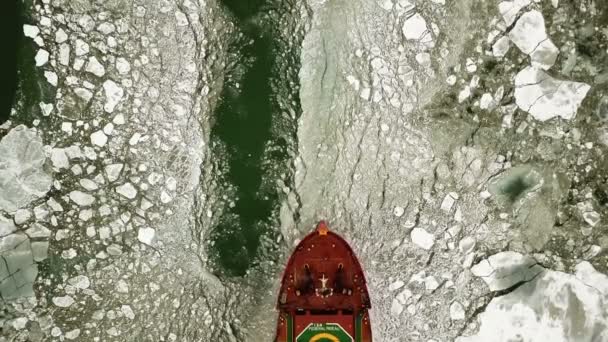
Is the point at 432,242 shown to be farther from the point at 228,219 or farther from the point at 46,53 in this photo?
the point at 46,53

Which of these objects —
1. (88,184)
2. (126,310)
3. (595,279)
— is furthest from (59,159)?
(595,279)

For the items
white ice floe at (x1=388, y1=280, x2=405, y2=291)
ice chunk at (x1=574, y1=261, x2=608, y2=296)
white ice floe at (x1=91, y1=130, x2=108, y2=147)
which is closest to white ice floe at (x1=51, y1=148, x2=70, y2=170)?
A: white ice floe at (x1=91, y1=130, x2=108, y2=147)

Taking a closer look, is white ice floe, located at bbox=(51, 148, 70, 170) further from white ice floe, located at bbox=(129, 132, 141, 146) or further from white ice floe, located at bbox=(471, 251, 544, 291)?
white ice floe, located at bbox=(471, 251, 544, 291)

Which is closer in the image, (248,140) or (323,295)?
(323,295)

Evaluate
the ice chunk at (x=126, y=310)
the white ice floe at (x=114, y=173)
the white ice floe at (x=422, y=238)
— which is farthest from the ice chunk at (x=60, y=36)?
the white ice floe at (x=422, y=238)

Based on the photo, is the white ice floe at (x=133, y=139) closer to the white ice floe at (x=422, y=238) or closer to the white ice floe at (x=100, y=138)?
the white ice floe at (x=100, y=138)

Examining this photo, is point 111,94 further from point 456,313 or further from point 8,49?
point 456,313
